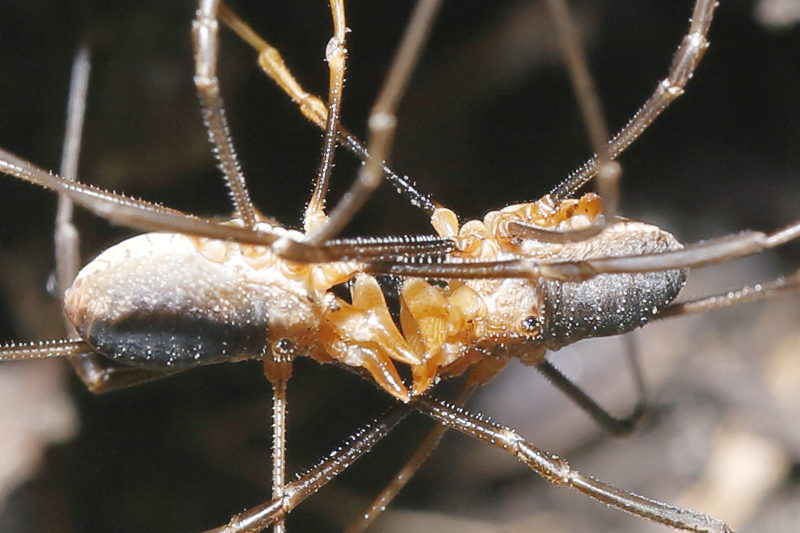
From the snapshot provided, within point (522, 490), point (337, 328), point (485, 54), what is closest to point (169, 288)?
point (337, 328)

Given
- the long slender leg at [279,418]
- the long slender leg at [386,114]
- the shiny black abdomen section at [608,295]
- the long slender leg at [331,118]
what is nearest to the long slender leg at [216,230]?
the long slender leg at [386,114]

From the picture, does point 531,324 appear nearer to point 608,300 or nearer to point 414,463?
point 608,300

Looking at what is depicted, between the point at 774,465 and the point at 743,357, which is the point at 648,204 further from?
the point at 774,465

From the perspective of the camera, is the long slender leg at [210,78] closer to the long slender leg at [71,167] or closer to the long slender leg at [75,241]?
the long slender leg at [75,241]

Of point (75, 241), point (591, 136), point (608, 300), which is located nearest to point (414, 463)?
point (608, 300)

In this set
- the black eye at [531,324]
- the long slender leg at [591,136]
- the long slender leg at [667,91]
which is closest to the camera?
the long slender leg at [591,136]

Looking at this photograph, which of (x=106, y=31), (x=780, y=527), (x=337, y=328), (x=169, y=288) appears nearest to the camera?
(x=169, y=288)

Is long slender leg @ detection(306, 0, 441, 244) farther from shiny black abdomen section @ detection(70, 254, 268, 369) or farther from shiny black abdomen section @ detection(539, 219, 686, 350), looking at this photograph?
shiny black abdomen section @ detection(539, 219, 686, 350)
